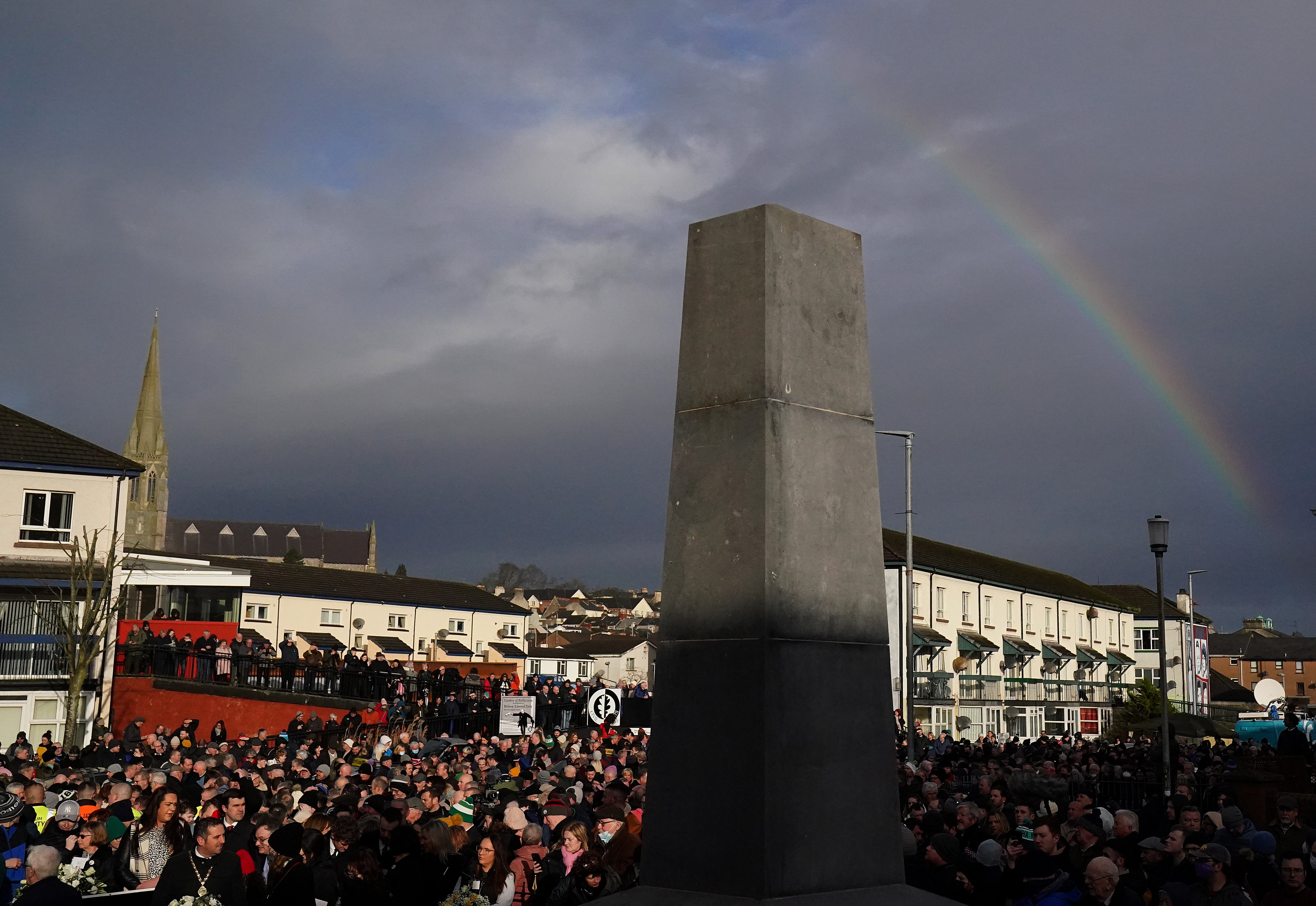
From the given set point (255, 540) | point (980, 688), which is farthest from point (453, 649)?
point (255, 540)

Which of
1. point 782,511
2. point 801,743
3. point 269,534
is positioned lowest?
point 801,743

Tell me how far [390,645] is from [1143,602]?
57.5 m

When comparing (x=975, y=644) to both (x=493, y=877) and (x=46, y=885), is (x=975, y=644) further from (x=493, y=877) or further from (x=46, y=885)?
(x=46, y=885)

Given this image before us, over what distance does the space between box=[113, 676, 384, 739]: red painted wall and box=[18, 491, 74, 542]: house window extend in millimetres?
5698

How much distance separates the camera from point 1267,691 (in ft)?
141

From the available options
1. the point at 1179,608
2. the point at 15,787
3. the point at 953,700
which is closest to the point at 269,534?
the point at 1179,608

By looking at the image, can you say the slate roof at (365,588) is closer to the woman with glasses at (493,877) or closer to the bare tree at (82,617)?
the bare tree at (82,617)

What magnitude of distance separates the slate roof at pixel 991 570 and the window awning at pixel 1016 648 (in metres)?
2.80

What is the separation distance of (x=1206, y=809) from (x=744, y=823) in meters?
10.9

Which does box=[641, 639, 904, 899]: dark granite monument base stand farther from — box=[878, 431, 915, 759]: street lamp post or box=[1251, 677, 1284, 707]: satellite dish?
box=[1251, 677, 1284, 707]: satellite dish

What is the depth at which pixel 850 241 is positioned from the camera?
7.50 metres

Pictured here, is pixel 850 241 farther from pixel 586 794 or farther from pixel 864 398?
pixel 586 794

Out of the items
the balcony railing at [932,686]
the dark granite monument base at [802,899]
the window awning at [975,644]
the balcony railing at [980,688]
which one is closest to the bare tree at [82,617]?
the balcony railing at [932,686]

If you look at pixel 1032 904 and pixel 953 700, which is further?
pixel 953 700
